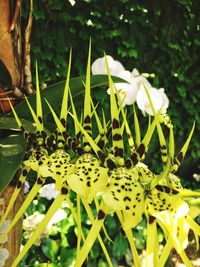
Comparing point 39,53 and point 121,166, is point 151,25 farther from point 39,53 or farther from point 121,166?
point 121,166

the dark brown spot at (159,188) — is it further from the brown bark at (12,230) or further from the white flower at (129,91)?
the white flower at (129,91)

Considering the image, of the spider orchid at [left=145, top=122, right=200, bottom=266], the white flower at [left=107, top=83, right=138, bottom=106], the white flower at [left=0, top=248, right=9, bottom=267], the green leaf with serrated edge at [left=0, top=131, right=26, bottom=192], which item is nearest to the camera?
the spider orchid at [left=145, top=122, right=200, bottom=266]

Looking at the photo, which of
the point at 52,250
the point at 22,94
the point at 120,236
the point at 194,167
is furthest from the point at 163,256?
the point at 194,167

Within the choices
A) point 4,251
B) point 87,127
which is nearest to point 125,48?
point 4,251

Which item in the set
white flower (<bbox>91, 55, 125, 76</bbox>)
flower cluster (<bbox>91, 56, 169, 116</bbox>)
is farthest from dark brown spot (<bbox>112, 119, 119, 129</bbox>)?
white flower (<bbox>91, 55, 125, 76</bbox>)

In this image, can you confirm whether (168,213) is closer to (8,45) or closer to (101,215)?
(101,215)

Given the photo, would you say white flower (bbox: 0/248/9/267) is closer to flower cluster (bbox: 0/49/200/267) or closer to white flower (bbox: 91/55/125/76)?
flower cluster (bbox: 0/49/200/267)
